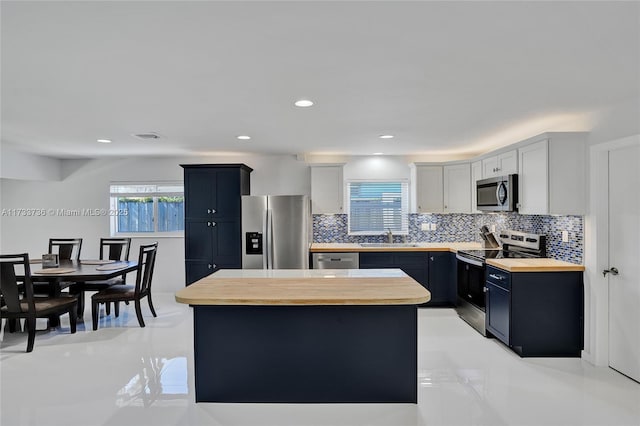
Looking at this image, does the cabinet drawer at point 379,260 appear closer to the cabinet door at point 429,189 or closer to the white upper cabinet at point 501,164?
the cabinet door at point 429,189

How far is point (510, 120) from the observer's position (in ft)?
12.1

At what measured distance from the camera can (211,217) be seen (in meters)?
5.60

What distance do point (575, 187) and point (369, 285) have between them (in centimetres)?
233

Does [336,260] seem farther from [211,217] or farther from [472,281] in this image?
[211,217]

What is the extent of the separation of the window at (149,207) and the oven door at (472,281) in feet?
14.5

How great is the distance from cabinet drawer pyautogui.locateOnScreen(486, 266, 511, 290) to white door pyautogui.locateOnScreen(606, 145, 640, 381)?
802 millimetres

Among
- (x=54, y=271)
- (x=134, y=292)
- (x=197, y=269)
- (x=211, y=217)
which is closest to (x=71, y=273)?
(x=54, y=271)

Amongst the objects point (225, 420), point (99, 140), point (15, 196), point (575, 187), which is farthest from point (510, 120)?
point (15, 196)

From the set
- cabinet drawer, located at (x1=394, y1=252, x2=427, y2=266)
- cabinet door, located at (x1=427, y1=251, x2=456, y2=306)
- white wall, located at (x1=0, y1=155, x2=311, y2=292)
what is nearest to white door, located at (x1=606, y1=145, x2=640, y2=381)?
cabinet door, located at (x1=427, y1=251, x2=456, y2=306)

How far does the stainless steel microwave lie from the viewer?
4.08 m

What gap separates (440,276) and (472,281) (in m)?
0.78

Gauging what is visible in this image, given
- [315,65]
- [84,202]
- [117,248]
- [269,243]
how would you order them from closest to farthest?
[315,65] → [269,243] → [117,248] → [84,202]

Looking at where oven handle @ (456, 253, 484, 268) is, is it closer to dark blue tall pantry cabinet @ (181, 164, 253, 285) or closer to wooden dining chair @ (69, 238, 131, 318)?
dark blue tall pantry cabinet @ (181, 164, 253, 285)

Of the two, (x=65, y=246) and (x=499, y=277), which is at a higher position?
(x=65, y=246)
